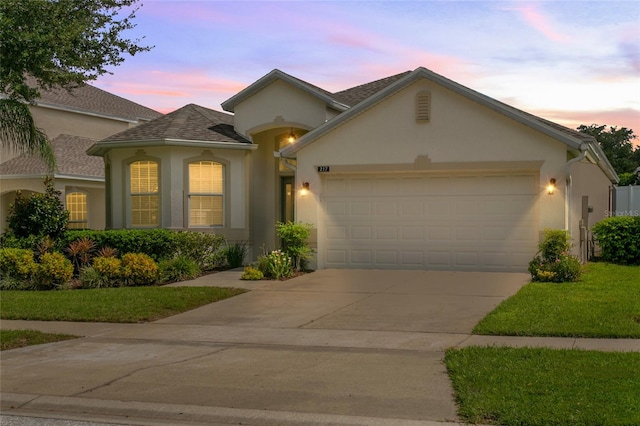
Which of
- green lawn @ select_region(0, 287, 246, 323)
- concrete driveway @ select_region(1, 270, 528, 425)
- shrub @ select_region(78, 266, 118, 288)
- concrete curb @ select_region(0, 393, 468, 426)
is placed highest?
shrub @ select_region(78, 266, 118, 288)

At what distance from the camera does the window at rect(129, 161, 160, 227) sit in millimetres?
19844

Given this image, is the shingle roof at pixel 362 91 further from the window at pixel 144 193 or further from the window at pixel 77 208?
the window at pixel 77 208

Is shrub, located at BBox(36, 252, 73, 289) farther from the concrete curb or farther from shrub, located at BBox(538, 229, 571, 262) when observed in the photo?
shrub, located at BBox(538, 229, 571, 262)

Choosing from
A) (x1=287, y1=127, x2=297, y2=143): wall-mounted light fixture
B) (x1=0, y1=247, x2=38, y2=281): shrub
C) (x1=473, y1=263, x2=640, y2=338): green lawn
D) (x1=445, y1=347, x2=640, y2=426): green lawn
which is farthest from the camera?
(x1=287, y1=127, x2=297, y2=143): wall-mounted light fixture

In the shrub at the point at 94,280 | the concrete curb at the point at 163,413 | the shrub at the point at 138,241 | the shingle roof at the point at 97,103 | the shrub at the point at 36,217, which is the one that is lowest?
the concrete curb at the point at 163,413

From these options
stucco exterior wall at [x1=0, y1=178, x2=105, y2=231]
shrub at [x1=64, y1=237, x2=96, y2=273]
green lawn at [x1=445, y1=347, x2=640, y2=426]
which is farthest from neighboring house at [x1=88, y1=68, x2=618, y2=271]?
green lawn at [x1=445, y1=347, x2=640, y2=426]

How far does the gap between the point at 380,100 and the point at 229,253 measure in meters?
6.10

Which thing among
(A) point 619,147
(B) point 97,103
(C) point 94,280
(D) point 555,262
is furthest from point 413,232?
(A) point 619,147

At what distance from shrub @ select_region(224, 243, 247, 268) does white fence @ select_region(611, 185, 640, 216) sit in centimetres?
1465

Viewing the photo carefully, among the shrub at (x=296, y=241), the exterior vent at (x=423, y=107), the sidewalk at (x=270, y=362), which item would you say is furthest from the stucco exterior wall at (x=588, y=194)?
the shrub at (x=296, y=241)

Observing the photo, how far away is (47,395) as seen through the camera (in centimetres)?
706

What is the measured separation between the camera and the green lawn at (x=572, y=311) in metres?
9.49

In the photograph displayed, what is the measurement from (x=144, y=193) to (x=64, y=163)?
26.4 feet

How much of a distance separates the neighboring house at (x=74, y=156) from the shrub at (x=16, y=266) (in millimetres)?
8804
